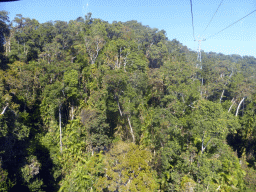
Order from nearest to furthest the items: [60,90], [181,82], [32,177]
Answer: [32,177], [60,90], [181,82]

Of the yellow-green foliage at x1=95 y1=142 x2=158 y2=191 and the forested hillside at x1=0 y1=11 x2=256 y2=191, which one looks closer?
the yellow-green foliage at x1=95 y1=142 x2=158 y2=191

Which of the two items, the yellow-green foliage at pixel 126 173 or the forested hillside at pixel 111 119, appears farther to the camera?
the forested hillside at pixel 111 119

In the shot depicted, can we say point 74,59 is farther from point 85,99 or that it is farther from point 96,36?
point 85,99

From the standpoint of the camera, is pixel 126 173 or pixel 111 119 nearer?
pixel 126 173

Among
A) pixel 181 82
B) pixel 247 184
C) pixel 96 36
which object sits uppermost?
pixel 96 36

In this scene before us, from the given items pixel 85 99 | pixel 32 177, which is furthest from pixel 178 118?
pixel 32 177

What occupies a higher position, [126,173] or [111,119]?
[111,119]

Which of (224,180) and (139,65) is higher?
(139,65)

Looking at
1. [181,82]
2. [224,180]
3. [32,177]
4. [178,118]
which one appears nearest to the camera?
[32,177]
